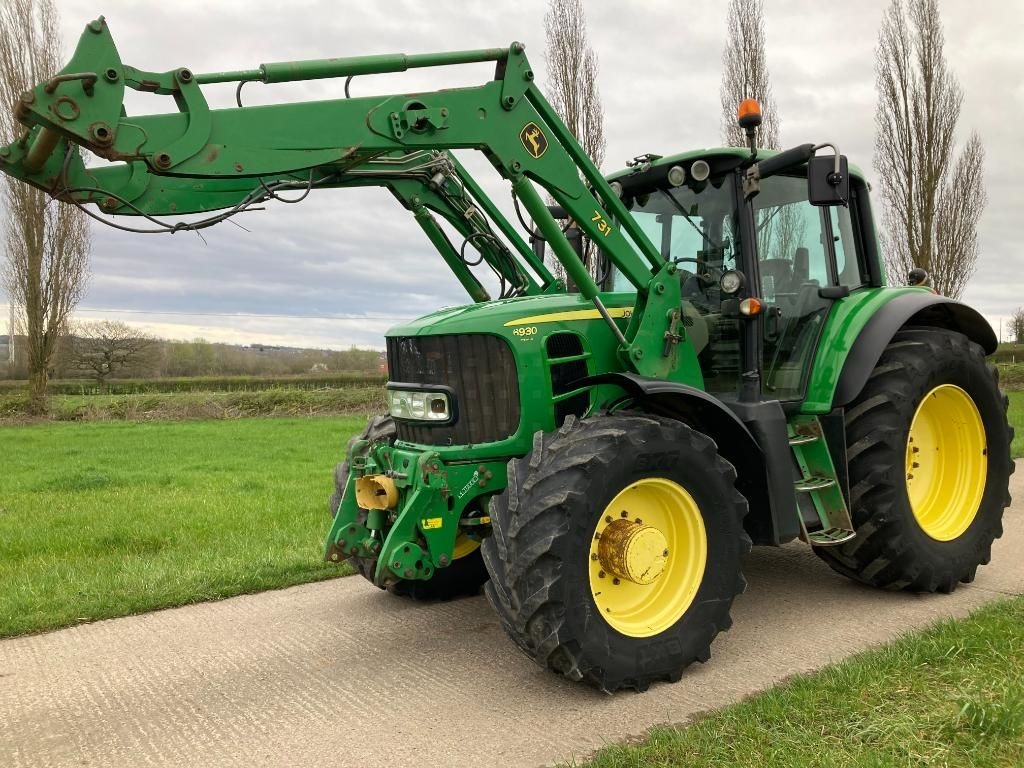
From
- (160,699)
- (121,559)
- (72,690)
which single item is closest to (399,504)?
(160,699)

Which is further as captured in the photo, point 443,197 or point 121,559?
point 121,559

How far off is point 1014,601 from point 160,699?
4.31m

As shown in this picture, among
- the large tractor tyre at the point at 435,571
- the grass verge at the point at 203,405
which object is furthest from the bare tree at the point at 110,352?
the large tractor tyre at the point at 435,571

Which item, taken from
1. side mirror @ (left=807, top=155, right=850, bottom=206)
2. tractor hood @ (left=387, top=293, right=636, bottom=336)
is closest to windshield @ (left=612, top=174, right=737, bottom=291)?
tractor hood @ (left=387, top=293, right=636, bottom=336)

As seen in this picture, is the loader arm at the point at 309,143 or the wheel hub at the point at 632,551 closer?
the loader arm at the point at 309,143

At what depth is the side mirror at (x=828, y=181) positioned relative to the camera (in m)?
4.28

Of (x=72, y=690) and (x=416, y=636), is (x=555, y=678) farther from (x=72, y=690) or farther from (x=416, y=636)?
(x=72, y=690)

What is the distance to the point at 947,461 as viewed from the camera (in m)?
5.44

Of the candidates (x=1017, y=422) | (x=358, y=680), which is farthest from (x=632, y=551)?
(x=1017, y=422)

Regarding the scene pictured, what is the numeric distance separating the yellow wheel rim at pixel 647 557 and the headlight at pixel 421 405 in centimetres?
102

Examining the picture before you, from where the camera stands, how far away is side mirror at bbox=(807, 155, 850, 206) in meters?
4.28

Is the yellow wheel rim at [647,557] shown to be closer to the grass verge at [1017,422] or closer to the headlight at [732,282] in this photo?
the headlight at [732,282]

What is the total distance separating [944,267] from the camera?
20703 millimetres

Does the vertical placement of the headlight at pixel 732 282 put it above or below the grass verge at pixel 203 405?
above
